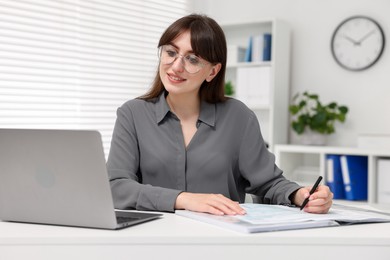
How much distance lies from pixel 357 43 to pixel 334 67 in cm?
25

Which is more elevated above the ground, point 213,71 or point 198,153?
point 213,71

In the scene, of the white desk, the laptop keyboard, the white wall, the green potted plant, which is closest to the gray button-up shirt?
the laptop keyboard

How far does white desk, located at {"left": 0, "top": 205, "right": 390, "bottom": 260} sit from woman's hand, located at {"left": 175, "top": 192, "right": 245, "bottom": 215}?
153mm

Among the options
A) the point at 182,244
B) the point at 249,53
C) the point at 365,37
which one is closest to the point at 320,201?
the point at 182,244

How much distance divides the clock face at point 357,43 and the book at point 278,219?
2.94m

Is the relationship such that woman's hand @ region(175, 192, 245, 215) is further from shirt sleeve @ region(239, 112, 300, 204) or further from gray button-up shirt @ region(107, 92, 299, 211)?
shirt sleeve @ region(239, 112, 300, 204)

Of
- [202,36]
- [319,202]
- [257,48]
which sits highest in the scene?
[257,48]

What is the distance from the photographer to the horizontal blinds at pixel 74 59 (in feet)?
11.4

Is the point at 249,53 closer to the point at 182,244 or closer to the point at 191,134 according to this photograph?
the point at 191,134

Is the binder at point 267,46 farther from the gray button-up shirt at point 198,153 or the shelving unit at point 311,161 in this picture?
the gray button-up shirt at point 198,153

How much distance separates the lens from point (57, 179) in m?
1.34

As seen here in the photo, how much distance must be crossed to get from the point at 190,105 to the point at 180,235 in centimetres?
90

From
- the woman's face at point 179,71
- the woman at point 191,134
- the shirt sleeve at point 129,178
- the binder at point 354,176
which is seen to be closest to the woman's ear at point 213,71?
the woman at point 191,134

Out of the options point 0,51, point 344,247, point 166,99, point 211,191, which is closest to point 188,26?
point 166,99
